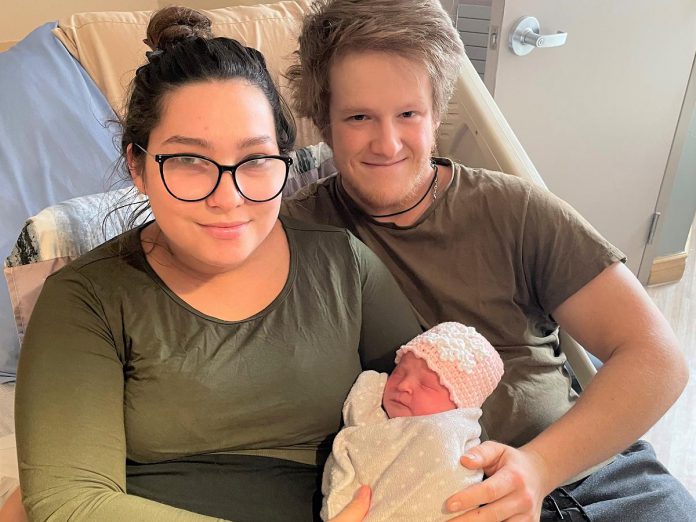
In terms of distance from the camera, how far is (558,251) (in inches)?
49.8

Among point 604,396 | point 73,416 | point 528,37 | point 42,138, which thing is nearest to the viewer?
point 73,416

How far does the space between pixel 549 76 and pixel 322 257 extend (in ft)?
4.78

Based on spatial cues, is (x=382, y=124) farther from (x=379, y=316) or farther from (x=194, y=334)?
(x=194, y=334)

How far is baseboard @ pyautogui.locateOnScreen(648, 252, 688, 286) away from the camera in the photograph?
3.06 m

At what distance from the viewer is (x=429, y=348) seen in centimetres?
110

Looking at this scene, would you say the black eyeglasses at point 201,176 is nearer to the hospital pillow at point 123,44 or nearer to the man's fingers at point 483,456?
the man's fingers at point 483,456

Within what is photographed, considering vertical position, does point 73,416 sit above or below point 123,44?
below

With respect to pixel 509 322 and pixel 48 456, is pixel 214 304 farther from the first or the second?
pixel 509 322

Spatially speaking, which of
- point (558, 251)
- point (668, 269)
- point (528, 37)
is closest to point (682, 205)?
point (668, 269)

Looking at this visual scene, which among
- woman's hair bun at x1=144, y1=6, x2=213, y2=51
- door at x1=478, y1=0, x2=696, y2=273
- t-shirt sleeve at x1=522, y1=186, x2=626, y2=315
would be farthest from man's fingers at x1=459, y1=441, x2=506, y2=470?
door at x1=478, y1=0, x2=696, y2=273

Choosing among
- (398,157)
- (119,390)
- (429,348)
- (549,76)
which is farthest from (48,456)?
(549,76)

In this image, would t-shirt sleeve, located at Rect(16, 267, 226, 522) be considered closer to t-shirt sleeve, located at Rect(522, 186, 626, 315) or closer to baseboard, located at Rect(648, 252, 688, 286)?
t-shirt sleeve, located at Rect(522, 186, 626, 315)

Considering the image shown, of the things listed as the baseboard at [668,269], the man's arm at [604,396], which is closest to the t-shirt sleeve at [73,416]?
the man's arm at [604,396]

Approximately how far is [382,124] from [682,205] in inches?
85.7
